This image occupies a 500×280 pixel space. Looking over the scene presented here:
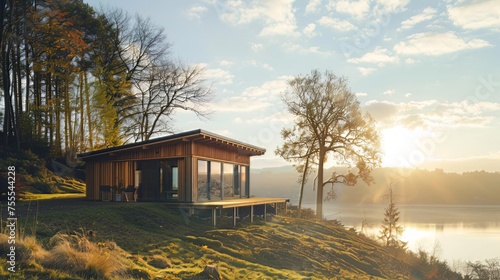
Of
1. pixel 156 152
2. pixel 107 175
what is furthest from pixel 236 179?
pixel 107 175

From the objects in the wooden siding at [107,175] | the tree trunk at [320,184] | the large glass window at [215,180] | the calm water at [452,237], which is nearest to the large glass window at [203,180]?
the large glass window at [215,180]

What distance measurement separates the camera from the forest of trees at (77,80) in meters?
33.5

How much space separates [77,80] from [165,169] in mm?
19813

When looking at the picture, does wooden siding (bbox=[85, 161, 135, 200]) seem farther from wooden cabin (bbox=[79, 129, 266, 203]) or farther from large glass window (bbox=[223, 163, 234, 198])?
large glass window (bbox=[223, 163, 234, 198])

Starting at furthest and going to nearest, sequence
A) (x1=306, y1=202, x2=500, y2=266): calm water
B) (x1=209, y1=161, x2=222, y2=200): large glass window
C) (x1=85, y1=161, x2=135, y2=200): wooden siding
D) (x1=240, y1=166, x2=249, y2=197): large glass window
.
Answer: (x1=306, y1=202, x2=500, y2=266): calm water → (x1=240, y1=166, x2=249, y2=197): large glass window → (x1=209, y1=161, x2=222, y2=200): large glass window → (x1=85, y1=161, x2=135, y2=200): wooden siding

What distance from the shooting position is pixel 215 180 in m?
23.6

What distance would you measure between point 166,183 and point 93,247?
36.9 feet

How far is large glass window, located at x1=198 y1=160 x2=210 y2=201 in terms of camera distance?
71.0 ft

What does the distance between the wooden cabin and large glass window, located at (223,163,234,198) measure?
126mm

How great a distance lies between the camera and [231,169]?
26.4 m

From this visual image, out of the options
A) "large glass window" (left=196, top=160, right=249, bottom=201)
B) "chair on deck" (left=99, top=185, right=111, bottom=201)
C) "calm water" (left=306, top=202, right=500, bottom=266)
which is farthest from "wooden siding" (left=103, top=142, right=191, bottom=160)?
"calm water" (left=306, top=202, right=500, bottom=266)

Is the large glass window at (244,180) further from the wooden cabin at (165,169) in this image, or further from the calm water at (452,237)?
the calm water at (452,237)

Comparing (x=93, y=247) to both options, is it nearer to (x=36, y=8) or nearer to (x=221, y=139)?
(x=221, y=139)

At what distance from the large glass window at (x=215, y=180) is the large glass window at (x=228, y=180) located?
2.92 feet
